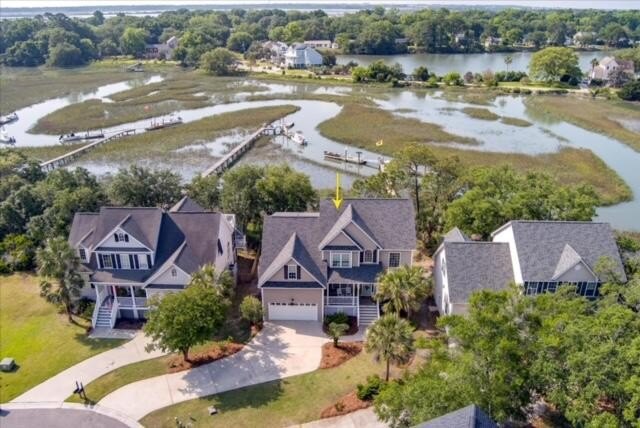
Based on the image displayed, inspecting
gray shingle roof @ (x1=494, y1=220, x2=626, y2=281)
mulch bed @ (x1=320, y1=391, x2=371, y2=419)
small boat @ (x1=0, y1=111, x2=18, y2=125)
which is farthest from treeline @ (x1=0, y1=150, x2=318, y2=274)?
small boat @ (x1=0, y1=111, x2=18, y2=125)

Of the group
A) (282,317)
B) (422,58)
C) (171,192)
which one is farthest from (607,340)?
(422,58)

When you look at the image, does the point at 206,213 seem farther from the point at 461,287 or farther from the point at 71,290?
the point at 461,287

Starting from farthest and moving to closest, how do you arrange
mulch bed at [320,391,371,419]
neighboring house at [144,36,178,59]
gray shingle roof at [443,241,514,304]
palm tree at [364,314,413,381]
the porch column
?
1. neighboring house at [144,36,178,59]
2. the porch column
3. gray shingle roof at [443,241,514,304]
4. mulch bed at [320,391,371,419]
5. palm tree at [364,314,413,381]

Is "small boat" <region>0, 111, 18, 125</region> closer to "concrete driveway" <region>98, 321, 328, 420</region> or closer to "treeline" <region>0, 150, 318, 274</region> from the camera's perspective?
"treeline" <region>0, 150, 318, 274</region>

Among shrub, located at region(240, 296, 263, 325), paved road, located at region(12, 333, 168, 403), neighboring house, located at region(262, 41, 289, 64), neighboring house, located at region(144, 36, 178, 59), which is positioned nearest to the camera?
paved road, located at region(12, 333, 168, 403)

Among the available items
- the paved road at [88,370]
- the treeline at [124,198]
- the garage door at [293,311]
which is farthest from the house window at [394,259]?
the paved road at [88,370]

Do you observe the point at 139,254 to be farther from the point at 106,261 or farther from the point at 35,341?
the point at 35,341

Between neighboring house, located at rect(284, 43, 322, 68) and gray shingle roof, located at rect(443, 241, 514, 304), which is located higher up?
neighboring house, located at rect(284, 43, 322, 68)

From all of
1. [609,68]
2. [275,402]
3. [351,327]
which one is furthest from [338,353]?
[609,68]
